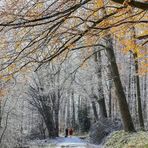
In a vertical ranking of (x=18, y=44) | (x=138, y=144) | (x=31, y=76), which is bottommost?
(x=138, y=144)

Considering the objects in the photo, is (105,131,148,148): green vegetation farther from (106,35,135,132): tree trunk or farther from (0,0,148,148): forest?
(106,35,135,132): tree trunk

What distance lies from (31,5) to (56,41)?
158 cm

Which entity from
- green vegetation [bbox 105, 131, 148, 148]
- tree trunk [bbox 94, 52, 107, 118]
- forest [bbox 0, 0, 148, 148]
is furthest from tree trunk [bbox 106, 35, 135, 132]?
tree trunk [bbox 94, 52, 107, 118]

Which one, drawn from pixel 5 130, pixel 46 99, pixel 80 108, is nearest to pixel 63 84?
pixel 46 99

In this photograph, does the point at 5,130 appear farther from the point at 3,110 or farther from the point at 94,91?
the point at 94,91

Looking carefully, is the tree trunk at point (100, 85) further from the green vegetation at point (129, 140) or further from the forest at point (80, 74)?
the green vegetation at point (129, 140)

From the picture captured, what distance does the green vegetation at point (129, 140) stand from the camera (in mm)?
14758

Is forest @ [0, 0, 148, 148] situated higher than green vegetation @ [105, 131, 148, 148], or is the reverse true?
forest @ [0, 0, 148, 148]

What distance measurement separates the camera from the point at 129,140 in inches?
647

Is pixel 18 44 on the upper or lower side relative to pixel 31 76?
lower

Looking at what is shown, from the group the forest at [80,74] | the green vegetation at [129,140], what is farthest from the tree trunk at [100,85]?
the green vegetation at [129,140]

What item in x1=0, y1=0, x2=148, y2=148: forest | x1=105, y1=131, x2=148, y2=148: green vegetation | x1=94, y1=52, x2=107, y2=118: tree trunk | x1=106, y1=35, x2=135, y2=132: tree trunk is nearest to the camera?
x1=0, y1=0, x2=148, y2=148: forest

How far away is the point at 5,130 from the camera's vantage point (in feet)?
107

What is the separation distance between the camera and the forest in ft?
32.0
